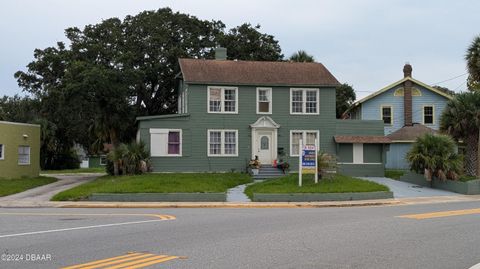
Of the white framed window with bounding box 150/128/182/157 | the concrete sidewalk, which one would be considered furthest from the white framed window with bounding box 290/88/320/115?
the concrete sidewalk

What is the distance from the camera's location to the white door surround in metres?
33.4

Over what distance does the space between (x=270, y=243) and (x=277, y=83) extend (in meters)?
23.7

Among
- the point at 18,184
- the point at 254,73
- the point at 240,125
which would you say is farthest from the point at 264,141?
the point at 18,184

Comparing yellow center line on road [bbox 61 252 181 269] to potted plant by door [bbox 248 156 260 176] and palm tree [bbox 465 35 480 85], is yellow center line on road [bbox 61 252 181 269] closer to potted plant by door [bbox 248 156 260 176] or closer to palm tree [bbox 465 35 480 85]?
potted plant by door [bbox 248 156 260 176]

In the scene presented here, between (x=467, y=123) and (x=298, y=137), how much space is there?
10.0 m

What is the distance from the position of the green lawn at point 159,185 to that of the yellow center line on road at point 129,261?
14191 millimetres

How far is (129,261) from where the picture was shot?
8984 millimetres

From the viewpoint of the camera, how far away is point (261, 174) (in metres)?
32.2

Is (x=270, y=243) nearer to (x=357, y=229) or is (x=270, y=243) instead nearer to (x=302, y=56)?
(x=357, y=229)

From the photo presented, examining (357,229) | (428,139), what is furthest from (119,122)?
(357,229)

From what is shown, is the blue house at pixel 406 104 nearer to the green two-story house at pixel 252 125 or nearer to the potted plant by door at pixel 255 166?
the green two-story house at pixel 252 125

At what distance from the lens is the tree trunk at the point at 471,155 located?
29547 millimetres

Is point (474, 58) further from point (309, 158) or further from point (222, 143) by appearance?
point (222, 143)

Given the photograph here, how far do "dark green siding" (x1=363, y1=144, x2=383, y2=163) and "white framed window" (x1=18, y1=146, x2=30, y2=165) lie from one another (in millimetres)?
21401
